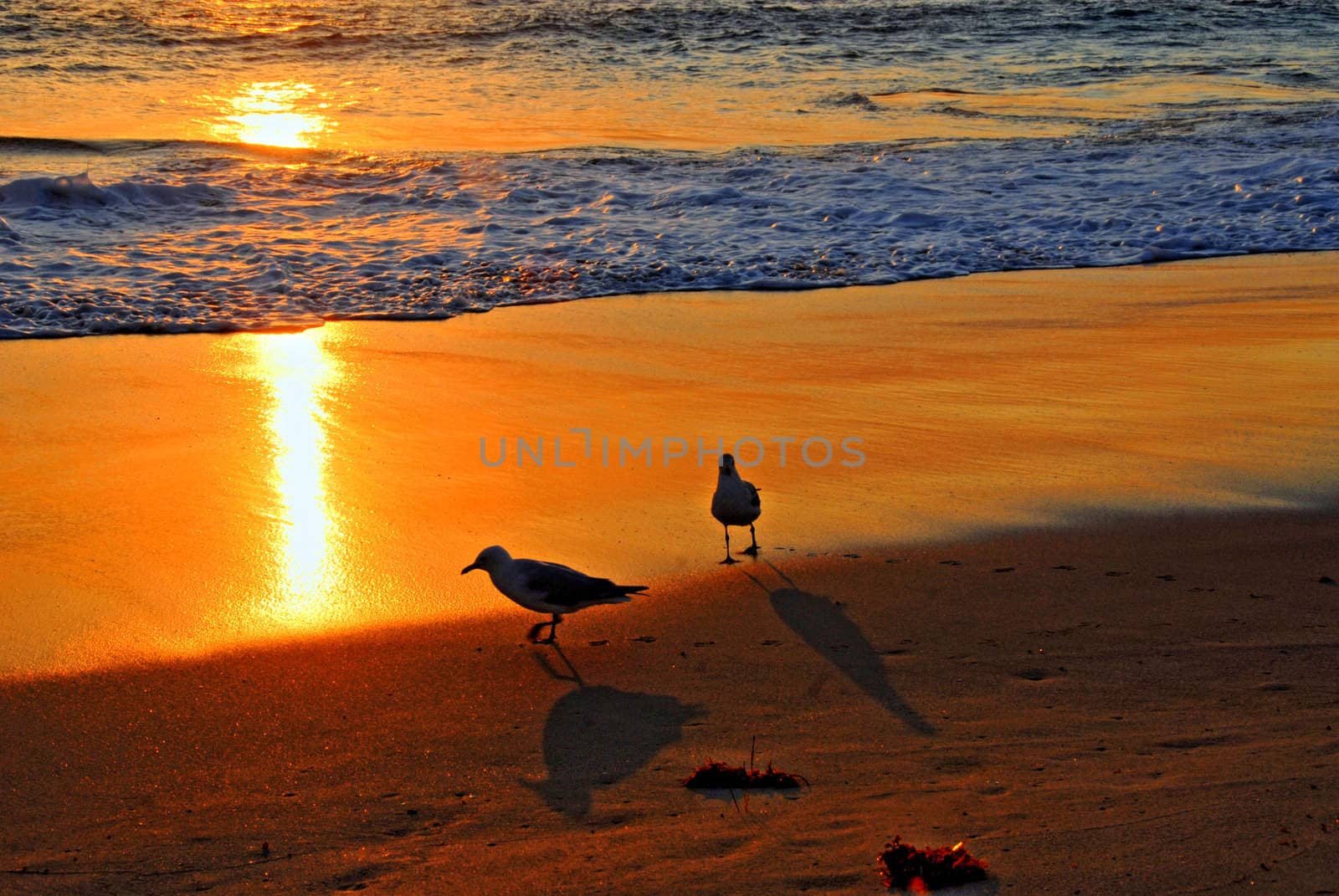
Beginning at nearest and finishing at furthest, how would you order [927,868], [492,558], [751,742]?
1. [927,868]
2. [751,742]
3. [492,558]

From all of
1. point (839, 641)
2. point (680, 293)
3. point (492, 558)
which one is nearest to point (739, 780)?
point (839, 641)

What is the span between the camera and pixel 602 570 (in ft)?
17.1

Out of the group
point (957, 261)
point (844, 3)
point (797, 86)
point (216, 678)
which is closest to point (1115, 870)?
point (216, 678)

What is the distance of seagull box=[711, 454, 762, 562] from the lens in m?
5.29

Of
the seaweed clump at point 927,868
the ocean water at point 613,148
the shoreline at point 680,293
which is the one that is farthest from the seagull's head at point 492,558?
the ocean water at point 613,148

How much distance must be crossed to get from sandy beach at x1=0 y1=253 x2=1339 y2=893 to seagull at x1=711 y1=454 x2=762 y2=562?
0.18 m

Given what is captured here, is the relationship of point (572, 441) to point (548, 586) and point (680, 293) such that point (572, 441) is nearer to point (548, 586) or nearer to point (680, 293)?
point (548, 586)

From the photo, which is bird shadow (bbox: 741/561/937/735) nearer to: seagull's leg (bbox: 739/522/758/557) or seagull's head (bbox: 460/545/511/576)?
seagull's leg (bbox: 739/522/758/557)

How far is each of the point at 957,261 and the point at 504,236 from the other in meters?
4.09

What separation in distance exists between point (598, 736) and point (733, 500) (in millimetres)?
1545

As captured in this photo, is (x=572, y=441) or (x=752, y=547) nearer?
(x=752, y=547)

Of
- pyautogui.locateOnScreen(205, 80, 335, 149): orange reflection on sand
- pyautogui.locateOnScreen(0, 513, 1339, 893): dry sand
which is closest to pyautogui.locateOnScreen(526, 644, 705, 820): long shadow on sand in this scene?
pyautogui.locateOnScreen(0, 513, 1339, 893): dry sand

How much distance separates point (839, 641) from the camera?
15.1 ft

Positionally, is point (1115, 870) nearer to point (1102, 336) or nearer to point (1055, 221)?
point (1102, 336)
